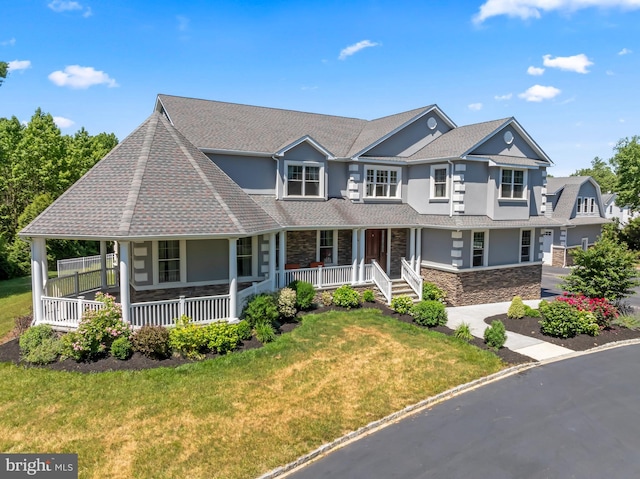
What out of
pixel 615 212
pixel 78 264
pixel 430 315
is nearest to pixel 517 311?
pixel 430 315

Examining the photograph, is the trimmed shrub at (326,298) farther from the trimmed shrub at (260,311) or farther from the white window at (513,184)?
the white window at (513,184)

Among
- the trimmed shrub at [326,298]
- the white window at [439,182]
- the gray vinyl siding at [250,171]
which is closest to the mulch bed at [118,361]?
the trimmed shrub at [326,298]

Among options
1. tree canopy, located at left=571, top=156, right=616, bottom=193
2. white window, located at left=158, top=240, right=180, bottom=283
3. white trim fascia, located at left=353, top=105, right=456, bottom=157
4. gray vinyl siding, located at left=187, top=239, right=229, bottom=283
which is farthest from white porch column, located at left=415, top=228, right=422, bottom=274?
tree canopy, located at left=571, top=156, right=616, bottom=193

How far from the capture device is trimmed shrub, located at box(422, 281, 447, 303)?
19.2m

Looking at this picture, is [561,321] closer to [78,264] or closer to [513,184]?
[513,184]

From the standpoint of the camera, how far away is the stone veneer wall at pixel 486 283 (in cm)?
1953

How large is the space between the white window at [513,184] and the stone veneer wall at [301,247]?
9.48 metres

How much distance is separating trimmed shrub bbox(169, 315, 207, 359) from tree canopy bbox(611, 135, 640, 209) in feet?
143

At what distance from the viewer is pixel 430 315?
618 inches

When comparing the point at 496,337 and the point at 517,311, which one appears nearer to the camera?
the point at 496,337

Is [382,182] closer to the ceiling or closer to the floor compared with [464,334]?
closer to the ceiling

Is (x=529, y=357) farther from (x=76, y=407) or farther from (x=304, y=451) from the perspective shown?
(x=76, y=407)

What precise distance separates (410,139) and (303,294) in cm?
1059

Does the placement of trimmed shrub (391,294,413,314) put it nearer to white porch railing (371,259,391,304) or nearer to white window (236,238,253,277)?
white porch railing (371,259,391,304)
